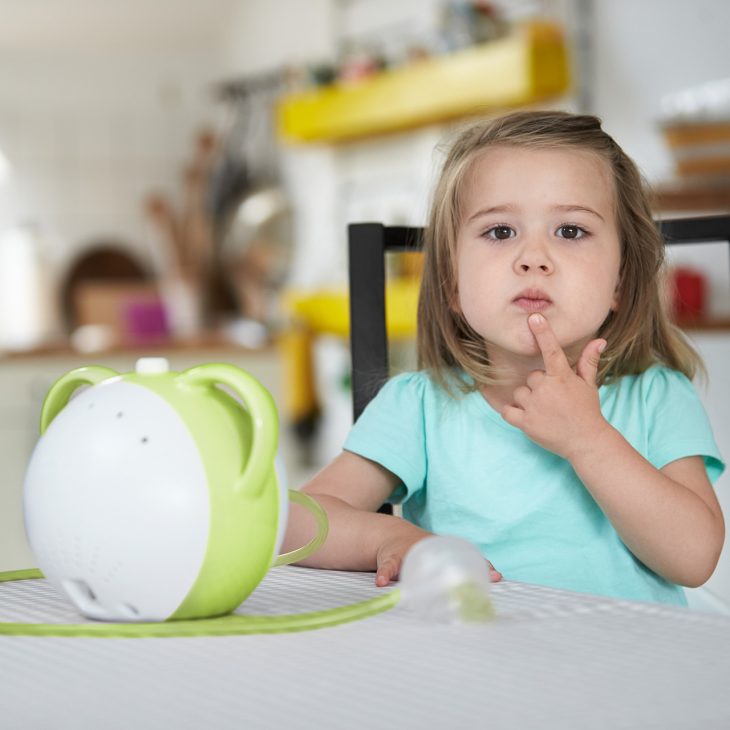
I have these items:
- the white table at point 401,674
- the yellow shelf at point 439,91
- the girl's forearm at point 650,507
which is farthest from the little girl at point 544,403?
the yellow shelf at point 439,91

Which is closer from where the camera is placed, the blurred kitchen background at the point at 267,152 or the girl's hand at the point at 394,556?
the girl's hand at the point at 394,556

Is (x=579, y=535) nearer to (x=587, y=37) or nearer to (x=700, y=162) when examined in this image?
(x=700, y=162)

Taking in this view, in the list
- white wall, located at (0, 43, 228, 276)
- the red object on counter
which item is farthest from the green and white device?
white wall, located at (0, 43, 228, 276)

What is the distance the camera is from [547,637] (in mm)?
500

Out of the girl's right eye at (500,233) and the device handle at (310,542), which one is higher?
the girl's right eye at (500,233)

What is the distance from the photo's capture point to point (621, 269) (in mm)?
894

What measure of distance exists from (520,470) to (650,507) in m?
0.14

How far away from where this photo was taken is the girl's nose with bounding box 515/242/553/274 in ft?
2.55

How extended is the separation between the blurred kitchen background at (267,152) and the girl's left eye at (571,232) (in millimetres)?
1083

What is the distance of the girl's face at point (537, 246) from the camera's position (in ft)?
2.58

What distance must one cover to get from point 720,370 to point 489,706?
759mm

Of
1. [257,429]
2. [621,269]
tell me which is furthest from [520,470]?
[257,429]

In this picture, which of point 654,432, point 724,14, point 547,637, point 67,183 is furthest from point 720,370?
point 67,183

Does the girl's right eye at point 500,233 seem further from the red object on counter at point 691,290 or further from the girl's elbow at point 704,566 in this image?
the red object on counter at point 691,290
